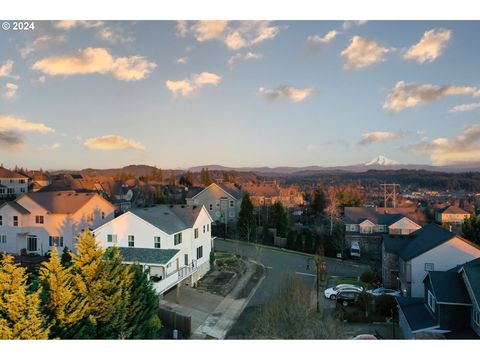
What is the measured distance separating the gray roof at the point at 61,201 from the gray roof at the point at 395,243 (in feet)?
67.6

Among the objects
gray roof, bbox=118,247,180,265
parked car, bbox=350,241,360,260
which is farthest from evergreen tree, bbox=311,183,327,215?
gray roof, bbox=118,247,180,265

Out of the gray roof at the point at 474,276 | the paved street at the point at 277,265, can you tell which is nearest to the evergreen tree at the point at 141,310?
the paved street at the point at 277,265

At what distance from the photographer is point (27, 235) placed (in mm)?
23953

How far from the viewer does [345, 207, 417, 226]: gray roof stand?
29.9 meters

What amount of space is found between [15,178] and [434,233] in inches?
2019

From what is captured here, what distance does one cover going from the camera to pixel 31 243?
24.0m

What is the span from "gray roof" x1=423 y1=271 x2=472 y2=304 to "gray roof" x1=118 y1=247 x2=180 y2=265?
11387 mm

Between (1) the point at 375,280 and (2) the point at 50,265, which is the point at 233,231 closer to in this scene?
(1) the point at 375,280

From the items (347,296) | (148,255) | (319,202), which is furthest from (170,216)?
(319,202)

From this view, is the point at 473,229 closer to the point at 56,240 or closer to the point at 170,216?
the point at 170,216

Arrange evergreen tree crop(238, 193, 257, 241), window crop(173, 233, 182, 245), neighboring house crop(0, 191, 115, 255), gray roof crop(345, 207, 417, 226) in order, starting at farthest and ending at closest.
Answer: evergreen tree crop(238, 193, 257, 241) → gray roof crop(345, 207, 417, 226) → neighboring house crop(0, 191, 115, 255) → window crop(173, 233, 182, 245)

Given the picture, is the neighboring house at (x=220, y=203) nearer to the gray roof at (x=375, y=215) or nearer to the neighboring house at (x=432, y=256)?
the gray roof at (x=375, y=215)

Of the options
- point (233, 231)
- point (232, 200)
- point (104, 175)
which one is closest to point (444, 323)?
point (233, 231)

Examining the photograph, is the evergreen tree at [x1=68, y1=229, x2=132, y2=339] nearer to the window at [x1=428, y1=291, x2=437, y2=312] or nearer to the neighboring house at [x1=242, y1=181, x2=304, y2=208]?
the window at [x1=428, y1=291, x2=437, y2=312]
